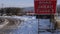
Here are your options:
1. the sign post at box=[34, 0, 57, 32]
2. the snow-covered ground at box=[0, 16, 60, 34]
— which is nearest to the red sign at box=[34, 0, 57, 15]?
the sign post at box=[34, 0, 57, 32]

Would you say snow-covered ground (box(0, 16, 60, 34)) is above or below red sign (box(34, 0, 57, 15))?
below

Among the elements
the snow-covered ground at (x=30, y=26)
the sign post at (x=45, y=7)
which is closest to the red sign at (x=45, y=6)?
the sign post at (x=45, y=7)

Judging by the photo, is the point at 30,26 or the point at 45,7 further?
the point at 30,26

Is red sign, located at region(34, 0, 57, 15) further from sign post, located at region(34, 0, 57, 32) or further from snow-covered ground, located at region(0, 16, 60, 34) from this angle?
snow-covered ground, located at region(0, 16, 60, 34)

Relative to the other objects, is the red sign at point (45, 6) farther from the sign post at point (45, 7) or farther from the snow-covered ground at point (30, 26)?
the snow-covered ground at point (30, 26)

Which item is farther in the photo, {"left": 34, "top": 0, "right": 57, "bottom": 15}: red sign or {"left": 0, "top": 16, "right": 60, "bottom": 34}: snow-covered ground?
{"left": 0, "top": 16, "right": 60, "bottom": 34}: snow-covered ground

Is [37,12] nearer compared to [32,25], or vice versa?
[37,12]

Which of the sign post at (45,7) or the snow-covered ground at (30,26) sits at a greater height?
the sign post at (45,7)

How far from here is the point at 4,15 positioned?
1.61 meters

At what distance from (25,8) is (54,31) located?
0.47 metres

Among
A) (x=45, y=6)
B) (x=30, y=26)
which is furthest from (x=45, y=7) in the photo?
(x=30, y=26)

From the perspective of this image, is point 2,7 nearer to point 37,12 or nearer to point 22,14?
point 22,14

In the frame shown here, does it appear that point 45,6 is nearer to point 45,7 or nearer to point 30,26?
point 45,7

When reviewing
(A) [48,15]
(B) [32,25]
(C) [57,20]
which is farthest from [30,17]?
(C) [57,20]
